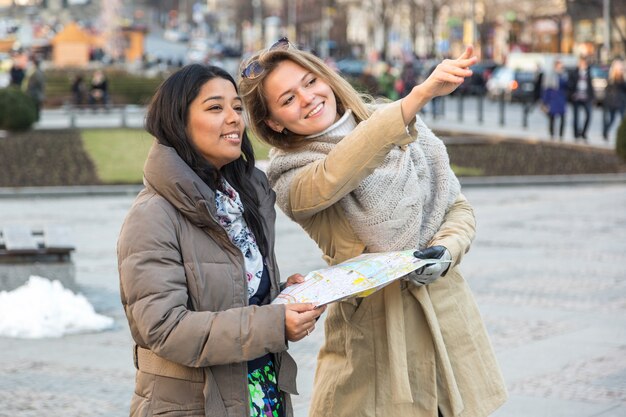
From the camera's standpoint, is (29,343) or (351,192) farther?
(29,343)

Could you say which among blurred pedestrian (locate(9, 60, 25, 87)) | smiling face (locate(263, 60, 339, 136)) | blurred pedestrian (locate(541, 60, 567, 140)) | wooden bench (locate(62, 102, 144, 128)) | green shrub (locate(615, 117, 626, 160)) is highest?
smiling face (locate(263, 60, 339, 136))

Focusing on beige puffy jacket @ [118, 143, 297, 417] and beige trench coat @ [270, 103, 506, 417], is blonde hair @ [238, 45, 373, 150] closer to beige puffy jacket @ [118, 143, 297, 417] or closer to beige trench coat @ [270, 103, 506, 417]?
beige trench coat @ [270, 103, 506, 417]

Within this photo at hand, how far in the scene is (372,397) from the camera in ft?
13.0

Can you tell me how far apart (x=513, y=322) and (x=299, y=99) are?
5.13m

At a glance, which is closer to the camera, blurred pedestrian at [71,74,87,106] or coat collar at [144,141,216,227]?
coat collar at [144,141,216,227]

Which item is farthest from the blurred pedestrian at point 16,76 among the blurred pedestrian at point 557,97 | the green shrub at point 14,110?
the blurred pedestrian at point 557,97

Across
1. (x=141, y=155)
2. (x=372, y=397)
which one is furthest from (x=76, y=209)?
(x=372, y=397)

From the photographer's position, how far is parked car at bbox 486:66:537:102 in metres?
46.7

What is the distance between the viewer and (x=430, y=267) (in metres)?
3.73

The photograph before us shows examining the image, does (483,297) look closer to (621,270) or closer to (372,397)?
(621,270)

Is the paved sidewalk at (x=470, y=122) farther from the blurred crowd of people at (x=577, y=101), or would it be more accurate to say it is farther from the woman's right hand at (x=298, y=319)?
the woman's right hand at (x=298, y=319)

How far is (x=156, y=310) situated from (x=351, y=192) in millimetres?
874

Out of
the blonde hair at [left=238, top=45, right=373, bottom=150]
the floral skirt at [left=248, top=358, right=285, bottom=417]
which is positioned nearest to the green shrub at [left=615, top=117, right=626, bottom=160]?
the blonde hair at [left=238, top=45, right=373, bottom=150]

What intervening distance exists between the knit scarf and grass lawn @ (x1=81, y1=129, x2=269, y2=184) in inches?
465
